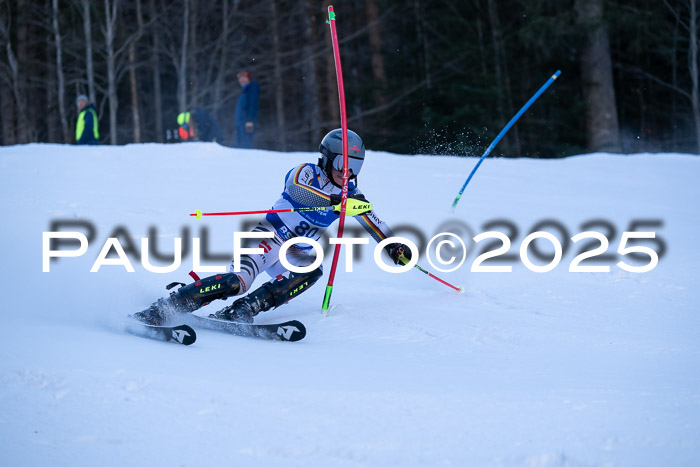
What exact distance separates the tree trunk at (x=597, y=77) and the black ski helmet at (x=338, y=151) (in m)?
13.0

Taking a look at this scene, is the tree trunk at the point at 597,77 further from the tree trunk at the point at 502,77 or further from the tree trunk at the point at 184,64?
the tree trunk at the point at 184,64

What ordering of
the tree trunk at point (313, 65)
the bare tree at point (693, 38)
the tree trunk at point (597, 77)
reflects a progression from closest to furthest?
the tree trunk at point (597, 77), the bare tree at point (693, 38), the tree trunk at point (313, 65)

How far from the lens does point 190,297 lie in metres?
4.20

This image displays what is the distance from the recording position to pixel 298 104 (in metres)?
26.4

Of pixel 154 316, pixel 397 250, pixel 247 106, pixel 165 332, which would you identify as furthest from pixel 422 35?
pixel 165 332

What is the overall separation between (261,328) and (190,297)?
0.46 metres

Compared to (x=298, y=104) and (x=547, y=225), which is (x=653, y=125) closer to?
(x=298, y=104)

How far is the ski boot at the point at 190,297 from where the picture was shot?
4148mm

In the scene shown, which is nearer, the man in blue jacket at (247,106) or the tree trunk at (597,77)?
the man in blue jacket at (247,106)

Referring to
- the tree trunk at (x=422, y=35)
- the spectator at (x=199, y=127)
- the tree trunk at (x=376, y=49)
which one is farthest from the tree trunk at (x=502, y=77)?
the spectator at (x=199, y=127)

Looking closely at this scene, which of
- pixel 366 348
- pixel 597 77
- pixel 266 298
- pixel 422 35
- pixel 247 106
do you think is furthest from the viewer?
pixel 422 35

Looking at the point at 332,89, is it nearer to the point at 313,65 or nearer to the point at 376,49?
the point at 376,49

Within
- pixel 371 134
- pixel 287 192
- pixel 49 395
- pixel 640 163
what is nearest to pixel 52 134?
pixel 371 134

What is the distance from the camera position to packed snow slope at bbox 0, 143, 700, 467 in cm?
252
